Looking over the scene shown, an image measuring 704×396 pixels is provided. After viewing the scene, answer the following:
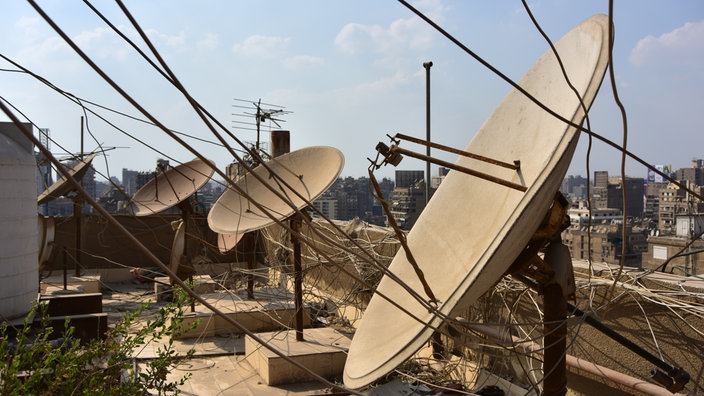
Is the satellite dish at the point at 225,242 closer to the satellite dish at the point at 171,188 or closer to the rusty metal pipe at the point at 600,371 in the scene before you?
the satellite dish at the point at 171,188

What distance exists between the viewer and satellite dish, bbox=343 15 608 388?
8.25 ft

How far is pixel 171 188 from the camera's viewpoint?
10.5m

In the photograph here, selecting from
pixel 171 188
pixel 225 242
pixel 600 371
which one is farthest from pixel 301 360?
pixel 171 188

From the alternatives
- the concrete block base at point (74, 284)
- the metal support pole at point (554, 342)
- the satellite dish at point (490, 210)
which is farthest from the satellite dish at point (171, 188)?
the metal support pole at point (554, 342)

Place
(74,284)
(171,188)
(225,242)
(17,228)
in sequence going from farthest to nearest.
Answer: (74,284) → (225,242) → (171,188) → (17,228)

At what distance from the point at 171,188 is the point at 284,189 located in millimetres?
4205

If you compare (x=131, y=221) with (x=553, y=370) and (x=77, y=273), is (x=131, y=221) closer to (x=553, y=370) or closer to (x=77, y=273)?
(x=77, y=273)

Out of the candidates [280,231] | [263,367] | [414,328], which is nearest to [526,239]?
[414,328]

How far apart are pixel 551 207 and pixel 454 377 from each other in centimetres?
349

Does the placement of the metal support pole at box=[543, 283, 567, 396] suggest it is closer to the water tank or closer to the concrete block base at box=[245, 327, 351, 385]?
the concrete block base at box=[245, 327, 351, 385]

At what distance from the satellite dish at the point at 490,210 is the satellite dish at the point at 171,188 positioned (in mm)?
6294

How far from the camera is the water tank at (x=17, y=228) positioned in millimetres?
6496

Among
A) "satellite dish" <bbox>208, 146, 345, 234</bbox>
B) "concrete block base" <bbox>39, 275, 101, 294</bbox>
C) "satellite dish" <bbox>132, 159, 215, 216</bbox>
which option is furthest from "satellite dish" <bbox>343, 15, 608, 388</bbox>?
"concrete block base" <bbox>39, 275, 101, 294</bbox>

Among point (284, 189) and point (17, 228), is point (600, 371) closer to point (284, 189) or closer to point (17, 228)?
point (284, 189)
